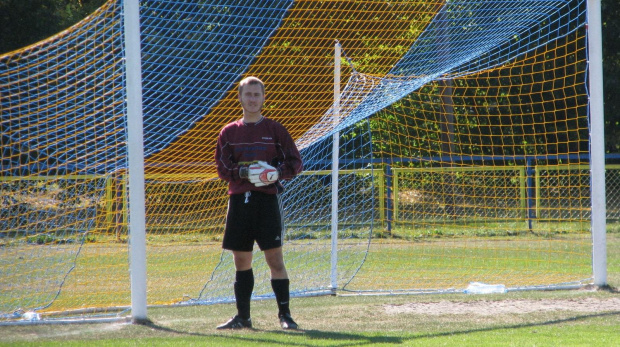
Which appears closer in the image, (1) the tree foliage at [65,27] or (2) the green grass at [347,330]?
(2) the green grass at [347,330]

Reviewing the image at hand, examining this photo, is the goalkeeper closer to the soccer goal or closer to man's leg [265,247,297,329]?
man's leg [265,247,297,329]

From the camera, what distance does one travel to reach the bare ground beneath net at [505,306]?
19.1 feet

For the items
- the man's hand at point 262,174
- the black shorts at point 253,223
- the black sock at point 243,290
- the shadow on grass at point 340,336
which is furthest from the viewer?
the black sock at point 243,290

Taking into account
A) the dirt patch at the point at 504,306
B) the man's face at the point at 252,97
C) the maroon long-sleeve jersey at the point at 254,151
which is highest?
the man's face at the point at 252,97

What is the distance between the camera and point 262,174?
16.5ft

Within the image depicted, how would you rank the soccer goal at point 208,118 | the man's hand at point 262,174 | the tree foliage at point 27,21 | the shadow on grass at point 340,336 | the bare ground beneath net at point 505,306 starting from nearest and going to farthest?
the shadow on grass at point 340,336, the man's hand at point 262,174, the bare ground beneath net at point 505,306, the soccer goal at point 208,118, the tree foliage at point 27,21

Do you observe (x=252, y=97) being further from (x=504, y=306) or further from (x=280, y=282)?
(x=504, y=306)

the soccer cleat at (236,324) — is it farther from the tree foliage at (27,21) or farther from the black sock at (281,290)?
the tree foliage at (27,21)

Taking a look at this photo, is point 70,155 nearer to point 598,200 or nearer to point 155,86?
point 155,86

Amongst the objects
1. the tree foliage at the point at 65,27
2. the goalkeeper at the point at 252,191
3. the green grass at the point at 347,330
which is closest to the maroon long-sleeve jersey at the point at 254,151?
the goalkeeper at the point at 252,191

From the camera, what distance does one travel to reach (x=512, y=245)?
11.6m

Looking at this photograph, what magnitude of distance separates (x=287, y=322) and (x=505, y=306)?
192 cm

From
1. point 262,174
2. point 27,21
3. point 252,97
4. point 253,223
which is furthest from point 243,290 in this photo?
point 27,21

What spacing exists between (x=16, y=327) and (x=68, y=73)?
6.78 ft
